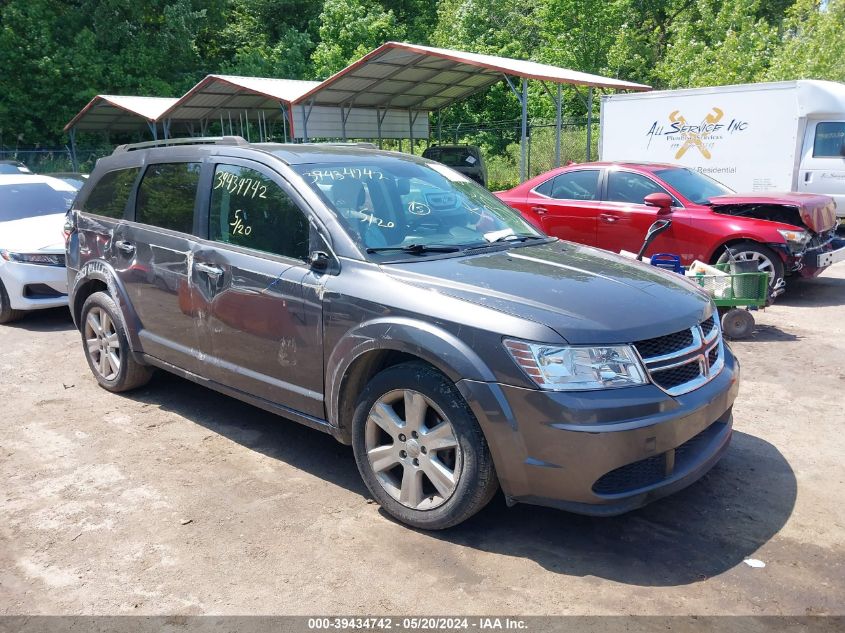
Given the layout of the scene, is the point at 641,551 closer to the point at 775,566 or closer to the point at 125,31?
the point at 775,566

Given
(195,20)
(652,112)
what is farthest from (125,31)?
(652,112)

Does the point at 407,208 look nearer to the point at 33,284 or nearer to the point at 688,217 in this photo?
the point at 688,217

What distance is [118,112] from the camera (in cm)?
2706

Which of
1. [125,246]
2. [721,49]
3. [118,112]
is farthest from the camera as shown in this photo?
[118,112]

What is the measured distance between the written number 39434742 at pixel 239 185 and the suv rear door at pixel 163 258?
26cm

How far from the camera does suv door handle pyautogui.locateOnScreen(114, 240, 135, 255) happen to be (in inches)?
200

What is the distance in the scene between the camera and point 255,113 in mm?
26391

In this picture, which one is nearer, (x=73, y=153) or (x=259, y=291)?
(x=259, y=291)

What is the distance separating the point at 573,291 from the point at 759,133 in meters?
11.6

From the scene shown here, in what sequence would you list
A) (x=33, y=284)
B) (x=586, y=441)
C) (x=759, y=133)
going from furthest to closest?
(x=759, y=133) < (x=33, y=284) < (x=586, y=441)

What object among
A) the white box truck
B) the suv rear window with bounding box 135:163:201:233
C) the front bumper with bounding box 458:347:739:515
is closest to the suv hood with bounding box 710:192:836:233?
the white box truck

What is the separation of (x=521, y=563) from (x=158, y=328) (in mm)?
2939

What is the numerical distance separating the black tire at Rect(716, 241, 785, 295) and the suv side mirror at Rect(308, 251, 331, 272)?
5.71 metres

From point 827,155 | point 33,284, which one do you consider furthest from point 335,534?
point 827,155
